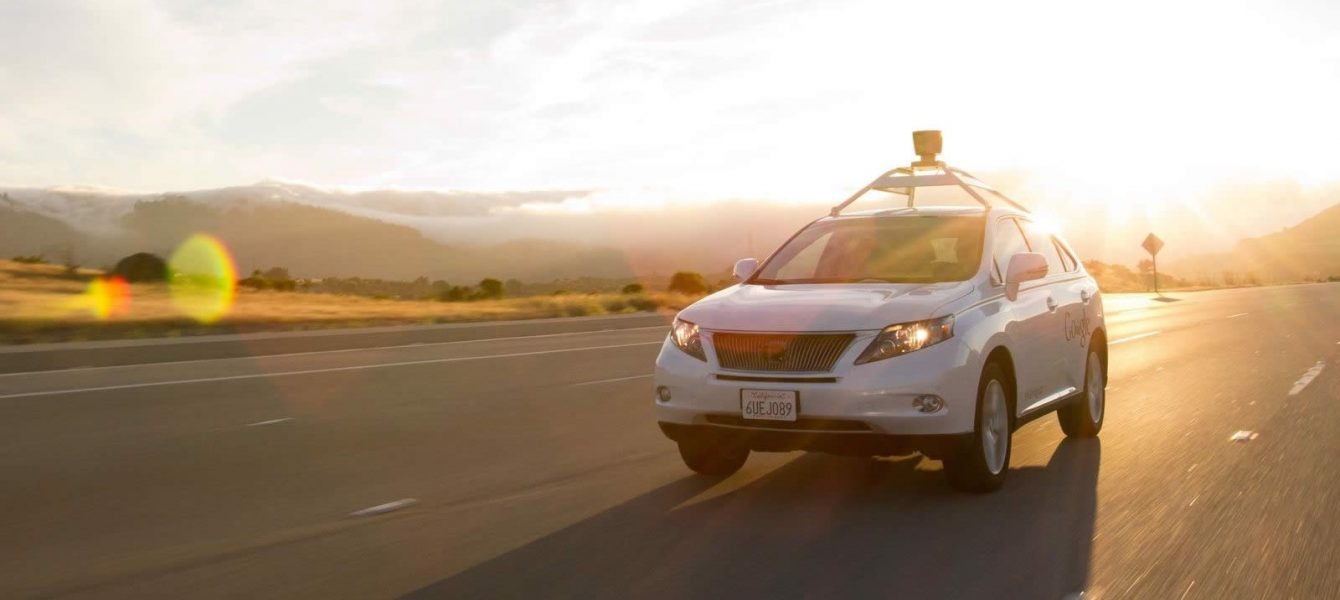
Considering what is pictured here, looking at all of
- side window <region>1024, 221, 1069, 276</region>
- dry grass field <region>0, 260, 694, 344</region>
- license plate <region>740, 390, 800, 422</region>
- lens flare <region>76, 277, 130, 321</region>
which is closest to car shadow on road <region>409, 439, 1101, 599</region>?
license plate <region>740, 390, 800, 422</region>

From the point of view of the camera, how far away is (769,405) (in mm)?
7426

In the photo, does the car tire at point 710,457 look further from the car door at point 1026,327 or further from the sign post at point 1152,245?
the sign post at point 1152,245

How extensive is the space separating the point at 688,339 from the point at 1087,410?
3.89 metres

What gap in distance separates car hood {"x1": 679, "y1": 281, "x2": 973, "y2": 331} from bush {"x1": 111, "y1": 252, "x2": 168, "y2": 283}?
48.3m

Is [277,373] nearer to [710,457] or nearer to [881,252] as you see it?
[710,457]

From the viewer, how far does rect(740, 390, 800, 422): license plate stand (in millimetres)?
7379

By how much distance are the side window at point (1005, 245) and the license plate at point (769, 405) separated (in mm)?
1893

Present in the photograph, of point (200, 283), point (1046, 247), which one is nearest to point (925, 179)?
point (1046, 247)

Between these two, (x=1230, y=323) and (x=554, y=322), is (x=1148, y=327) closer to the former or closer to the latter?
(x=1230, y=323)

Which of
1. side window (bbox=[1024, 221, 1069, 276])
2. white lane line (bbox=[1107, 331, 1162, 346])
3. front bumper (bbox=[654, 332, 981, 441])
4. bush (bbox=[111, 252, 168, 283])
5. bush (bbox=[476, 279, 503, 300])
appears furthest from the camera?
bush (bbox=[476, 279, 503, 300])

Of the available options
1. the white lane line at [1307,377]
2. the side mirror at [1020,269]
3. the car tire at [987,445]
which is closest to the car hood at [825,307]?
the side mirror at [1020,269]

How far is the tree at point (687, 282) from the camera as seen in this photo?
6819 cm

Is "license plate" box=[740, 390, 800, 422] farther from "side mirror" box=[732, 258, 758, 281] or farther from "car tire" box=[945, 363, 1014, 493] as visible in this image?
"side mirror" box=[732, 258, 758, 281]

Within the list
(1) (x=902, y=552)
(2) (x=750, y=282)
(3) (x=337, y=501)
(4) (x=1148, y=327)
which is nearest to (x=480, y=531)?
(3) (x=337, y=501)
